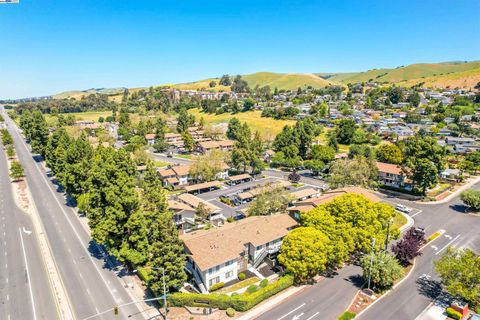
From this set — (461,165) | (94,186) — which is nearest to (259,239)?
(94,186)

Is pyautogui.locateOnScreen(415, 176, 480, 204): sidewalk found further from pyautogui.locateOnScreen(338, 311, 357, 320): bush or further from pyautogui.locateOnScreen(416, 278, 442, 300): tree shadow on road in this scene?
pyautogui.locateOnScreen(338, 311, 357, 320): bush

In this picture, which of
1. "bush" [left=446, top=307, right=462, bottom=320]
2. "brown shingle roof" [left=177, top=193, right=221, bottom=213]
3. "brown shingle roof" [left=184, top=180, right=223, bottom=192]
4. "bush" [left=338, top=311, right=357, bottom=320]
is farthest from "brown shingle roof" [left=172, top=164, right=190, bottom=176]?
"bush" [left=446, top=307, right=462, bottom=320]

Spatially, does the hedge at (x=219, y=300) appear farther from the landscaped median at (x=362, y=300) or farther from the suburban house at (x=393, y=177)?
the suburban house at (x=393, y=177)

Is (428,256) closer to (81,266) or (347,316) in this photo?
(347,316)

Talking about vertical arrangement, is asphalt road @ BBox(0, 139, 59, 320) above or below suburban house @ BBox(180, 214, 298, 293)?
below

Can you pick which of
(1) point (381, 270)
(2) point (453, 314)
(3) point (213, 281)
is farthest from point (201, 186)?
(2) point (453, 314)

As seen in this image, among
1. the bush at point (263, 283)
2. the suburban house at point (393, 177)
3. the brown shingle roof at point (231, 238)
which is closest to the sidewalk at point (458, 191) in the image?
the suburban house at point (393, 177)
